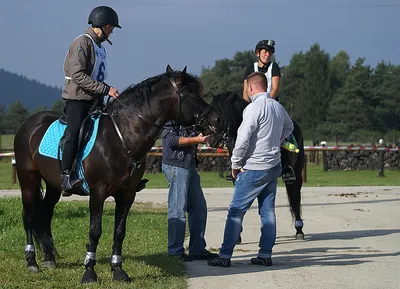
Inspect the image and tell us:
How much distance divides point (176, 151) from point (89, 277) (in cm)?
219

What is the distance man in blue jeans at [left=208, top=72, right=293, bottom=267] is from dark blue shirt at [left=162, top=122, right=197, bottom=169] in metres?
0.81

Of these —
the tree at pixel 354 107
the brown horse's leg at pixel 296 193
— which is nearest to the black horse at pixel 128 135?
the brown horse's leg at pixel 296 193

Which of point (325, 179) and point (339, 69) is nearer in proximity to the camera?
point (325, 179)

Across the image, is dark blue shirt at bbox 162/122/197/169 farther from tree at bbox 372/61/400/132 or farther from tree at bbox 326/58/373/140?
tree at bbox 372/61/400/132

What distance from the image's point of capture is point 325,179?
2623 centimetres

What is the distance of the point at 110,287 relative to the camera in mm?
7012

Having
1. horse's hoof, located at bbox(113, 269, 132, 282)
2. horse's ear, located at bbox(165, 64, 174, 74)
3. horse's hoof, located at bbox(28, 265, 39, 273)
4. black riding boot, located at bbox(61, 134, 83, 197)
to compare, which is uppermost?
horse's ear, located at bbox(165, 64, 174, 74)

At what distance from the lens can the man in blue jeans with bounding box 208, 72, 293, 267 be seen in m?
7.88

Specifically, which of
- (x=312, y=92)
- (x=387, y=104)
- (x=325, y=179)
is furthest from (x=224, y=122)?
(x=312, y=92)

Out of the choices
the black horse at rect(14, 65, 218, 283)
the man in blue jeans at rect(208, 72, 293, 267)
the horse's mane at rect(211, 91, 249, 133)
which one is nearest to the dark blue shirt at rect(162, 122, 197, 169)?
the horse's mane at rect(211, 91, 249, 133)

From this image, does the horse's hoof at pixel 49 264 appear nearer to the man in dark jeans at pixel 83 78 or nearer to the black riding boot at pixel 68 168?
the man in dark jeans at pixel 83 78

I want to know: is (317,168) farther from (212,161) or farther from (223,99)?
(223,99)

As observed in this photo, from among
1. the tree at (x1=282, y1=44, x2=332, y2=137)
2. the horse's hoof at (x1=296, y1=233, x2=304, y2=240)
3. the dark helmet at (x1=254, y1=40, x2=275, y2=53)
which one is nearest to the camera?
the dark helmet at (x1=254, y1=40, x2=275, y2=53)

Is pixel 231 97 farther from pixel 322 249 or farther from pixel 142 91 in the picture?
pixel 322 249
